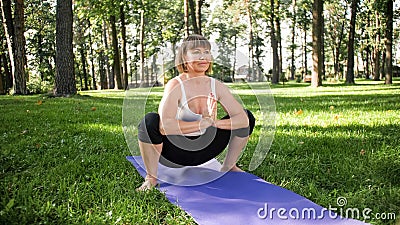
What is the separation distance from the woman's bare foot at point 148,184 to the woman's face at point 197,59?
0.87 metres

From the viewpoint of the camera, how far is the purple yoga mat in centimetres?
205

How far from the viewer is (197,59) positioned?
2.75 metres

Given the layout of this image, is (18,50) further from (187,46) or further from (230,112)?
(230,112)

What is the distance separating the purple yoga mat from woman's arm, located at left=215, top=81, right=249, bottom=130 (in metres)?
0.43

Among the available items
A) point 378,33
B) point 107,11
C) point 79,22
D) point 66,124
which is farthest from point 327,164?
point 378,33

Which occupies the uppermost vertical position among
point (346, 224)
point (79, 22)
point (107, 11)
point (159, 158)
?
point (79, 22)

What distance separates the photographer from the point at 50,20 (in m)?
28.5

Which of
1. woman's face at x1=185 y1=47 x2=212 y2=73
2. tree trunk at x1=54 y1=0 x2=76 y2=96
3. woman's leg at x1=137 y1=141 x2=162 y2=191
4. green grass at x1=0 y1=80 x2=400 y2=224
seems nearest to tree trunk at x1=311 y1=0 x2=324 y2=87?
tree trunk at x1=54 y1=0 x2=76 y2=96

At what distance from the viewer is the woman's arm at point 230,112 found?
2.76 m

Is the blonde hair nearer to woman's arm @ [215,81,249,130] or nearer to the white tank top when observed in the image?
the white tank top

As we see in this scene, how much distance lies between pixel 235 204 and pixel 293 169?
98 centimetres

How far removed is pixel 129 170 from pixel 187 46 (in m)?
1.19

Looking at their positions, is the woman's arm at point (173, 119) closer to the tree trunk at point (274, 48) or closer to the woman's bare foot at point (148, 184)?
the woman's bare foot at point (148, 184)

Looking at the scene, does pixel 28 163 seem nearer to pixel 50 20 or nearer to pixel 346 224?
pixel 346 224
